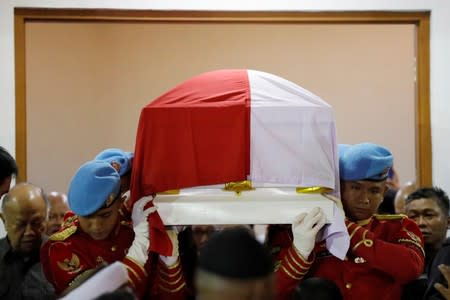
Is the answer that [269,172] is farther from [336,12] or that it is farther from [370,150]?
[336,12]

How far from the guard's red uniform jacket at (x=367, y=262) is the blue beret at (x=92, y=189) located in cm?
57

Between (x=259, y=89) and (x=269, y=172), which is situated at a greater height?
(x=259, y=89)

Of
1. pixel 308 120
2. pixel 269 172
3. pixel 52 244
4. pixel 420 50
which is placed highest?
pixel 420 50

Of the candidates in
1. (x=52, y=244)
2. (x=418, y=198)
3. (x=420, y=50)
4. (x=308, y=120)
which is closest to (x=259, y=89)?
(x=308, y=120)

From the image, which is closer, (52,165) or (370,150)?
(370,150)

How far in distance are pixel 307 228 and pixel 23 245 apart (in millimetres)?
1089

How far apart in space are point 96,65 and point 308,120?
311cm

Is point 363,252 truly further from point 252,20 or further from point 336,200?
point 252,20

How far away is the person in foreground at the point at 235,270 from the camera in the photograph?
1.42 metres

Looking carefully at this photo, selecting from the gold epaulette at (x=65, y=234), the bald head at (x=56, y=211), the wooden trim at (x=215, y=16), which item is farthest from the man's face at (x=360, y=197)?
the bald head at (x=56, y=211)

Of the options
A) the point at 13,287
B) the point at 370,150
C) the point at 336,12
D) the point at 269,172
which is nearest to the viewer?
the point at 269,172

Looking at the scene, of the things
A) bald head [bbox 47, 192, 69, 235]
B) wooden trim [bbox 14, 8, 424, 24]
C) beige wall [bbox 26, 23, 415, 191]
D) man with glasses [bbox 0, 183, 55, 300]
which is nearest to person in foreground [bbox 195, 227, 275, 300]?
man with glasses [bbox 0, 183, 55, 300]

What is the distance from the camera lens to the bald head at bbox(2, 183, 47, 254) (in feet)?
9.36

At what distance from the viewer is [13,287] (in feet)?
9.04
